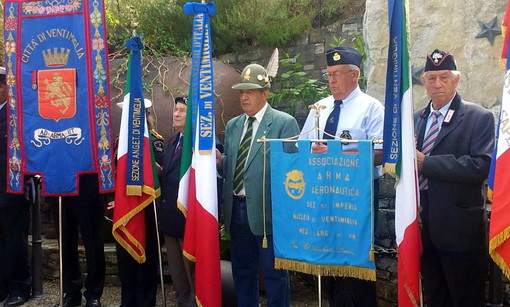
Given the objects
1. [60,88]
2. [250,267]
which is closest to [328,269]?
[250,267]

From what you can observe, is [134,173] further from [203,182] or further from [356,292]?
[356,292]

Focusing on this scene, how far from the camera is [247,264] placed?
A: 4.13m

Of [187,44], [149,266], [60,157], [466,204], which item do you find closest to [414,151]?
[466,204]

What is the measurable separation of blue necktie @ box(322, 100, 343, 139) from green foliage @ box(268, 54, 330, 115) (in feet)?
7.71

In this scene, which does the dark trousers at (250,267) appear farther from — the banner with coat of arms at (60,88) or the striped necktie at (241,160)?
the banner with coat of arms at (60,88)

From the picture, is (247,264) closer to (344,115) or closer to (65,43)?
(344,115)

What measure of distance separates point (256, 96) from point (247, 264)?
1181 millimetres

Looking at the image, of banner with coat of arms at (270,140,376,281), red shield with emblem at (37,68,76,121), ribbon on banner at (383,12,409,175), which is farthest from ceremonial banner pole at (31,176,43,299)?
ribbon on banner at (383,12,409,175)

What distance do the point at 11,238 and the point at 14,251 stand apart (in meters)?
0.12

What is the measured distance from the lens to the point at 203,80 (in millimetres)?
4055

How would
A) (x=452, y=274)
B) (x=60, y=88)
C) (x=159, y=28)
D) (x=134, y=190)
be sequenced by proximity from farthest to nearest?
(x=159, y=28), (x=60, y=88), (x=134, y=190), (x=452, y=274)

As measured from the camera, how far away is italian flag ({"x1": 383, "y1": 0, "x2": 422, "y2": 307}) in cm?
338

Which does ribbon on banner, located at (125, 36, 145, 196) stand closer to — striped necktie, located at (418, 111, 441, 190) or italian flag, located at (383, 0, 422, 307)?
italian flag, located at (383, 0, 422, 307)

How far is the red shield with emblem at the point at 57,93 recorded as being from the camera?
15.1 ft
